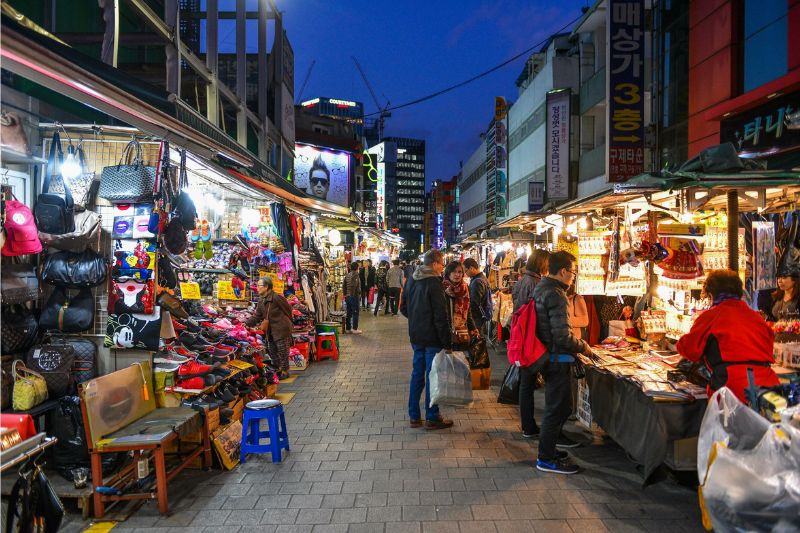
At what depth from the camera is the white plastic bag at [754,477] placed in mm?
2602

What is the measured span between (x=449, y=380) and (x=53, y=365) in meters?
4.00

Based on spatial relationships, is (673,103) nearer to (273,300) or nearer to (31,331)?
(273,300)

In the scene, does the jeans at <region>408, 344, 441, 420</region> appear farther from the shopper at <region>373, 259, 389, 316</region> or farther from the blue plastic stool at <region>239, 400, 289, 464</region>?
the shopper at <region>373, 259, 389, 316</region>

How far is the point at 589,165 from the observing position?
75.8 ft

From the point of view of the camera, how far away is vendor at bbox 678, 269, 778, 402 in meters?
4.15

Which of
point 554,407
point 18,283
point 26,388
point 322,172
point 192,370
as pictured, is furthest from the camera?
point 322,172

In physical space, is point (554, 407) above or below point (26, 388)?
below

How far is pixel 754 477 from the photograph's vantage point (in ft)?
8.85

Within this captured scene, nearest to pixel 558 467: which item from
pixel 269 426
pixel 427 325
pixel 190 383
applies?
pixel 427 325

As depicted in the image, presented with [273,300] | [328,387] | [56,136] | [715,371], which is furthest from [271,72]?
[715,371]

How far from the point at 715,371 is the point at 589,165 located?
2036cm

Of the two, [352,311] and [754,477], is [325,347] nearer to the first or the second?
[352,311]

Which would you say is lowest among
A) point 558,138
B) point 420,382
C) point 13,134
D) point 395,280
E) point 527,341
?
point 420,382

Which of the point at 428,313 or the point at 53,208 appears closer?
the point at 53,208
